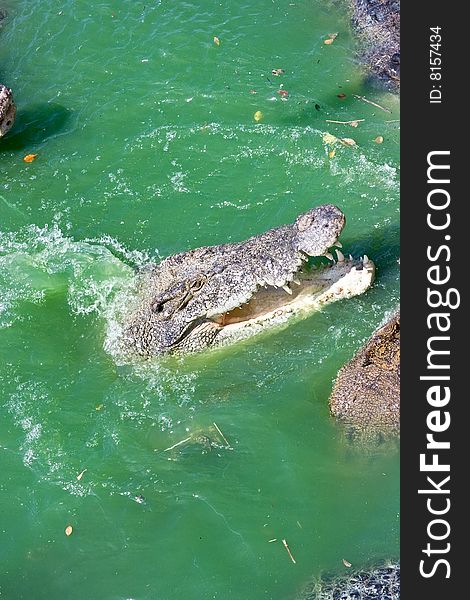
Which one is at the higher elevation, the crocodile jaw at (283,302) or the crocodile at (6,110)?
the crocodile at (6,110)

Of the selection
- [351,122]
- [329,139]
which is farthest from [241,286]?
[351,122]

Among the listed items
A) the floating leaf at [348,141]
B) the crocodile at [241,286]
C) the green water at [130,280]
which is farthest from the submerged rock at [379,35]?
the crocodile at [241,286]

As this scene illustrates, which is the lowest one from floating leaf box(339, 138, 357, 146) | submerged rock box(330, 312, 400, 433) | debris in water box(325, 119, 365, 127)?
submerged rock box(330, 312, 400, 433)

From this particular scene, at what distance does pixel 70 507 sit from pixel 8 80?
811 centimetres

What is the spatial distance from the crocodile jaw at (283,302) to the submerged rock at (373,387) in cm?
89

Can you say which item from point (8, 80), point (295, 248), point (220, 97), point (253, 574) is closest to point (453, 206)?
point (295, 248)

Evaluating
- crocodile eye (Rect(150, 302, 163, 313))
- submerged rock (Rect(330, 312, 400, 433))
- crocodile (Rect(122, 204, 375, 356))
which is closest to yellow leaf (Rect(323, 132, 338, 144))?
crocodile (Rect(122, 204, 375, 356))

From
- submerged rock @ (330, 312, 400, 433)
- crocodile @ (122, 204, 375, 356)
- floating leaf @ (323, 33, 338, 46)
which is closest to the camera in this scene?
submerged rock @ (330, 312, 400, 433)

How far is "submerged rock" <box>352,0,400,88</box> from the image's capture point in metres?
13.0

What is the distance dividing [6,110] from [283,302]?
18.6 ft

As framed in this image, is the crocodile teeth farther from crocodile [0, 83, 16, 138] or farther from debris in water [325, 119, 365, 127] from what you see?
crocodile [0, 83, 16, 138]

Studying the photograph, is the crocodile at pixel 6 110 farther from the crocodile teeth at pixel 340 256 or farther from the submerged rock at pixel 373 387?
the submerged rock at pixel 373 387

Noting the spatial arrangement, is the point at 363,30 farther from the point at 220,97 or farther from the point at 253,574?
the point at 253,574

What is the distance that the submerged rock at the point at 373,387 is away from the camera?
Answer: 789 cm
